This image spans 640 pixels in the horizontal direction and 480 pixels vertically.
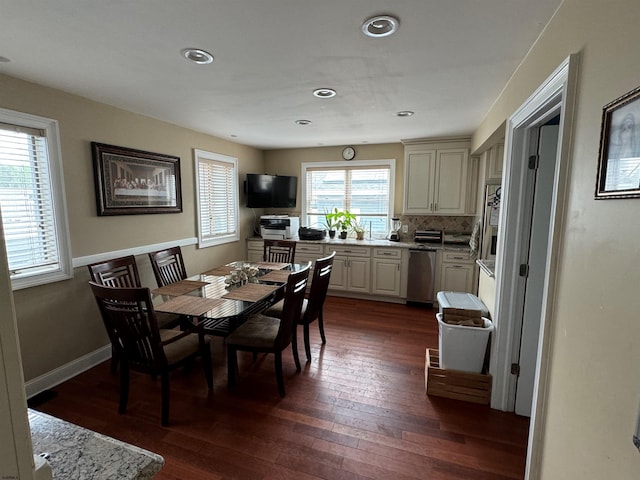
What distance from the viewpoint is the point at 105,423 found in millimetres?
2059

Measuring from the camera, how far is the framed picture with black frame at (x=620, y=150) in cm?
86

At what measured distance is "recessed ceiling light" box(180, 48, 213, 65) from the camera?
1797mm

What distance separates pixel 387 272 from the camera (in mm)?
4383

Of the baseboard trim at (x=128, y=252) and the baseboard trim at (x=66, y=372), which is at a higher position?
the baseboard trim at (x=128, y=252)

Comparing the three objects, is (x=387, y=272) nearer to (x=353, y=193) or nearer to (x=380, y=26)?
(x=353, y=193)

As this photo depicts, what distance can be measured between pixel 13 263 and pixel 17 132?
0.96m

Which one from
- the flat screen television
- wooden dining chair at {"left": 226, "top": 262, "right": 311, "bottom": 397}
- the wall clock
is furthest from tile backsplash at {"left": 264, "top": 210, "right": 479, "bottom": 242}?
wooden dining chair at {"left": 226, "top": 262, "right": 311, "bottom": 397}

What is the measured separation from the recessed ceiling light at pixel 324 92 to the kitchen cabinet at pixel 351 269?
7.91 feet

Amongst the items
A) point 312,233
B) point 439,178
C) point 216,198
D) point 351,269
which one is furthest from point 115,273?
point 439,178

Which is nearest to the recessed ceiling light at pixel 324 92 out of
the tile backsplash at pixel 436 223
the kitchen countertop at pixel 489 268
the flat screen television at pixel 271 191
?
the kitchen countertop at pixel 489 268

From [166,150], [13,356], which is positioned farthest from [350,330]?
[13,356]

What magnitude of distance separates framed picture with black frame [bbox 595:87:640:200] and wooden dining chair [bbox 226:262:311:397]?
1.71 m

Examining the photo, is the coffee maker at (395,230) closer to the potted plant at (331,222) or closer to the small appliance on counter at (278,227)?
the potted plant at (331,222)

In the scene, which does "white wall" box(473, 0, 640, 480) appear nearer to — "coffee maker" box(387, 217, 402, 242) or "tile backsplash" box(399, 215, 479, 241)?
"tile backsplash" box(399, 215, 479, 241)
